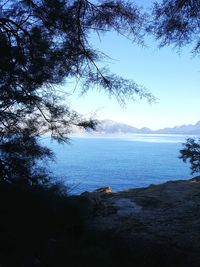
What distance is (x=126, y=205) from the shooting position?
23.0 ft

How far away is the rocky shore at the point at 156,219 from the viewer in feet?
16.0

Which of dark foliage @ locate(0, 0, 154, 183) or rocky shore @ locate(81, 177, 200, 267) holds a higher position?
dark foliage @ locate(0, 0, 154, 183)

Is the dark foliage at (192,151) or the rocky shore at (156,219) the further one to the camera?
the dark foliage at (192,151)

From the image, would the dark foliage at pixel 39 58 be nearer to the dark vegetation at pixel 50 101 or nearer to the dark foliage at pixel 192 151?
the dark vegetation at pixel 50 101

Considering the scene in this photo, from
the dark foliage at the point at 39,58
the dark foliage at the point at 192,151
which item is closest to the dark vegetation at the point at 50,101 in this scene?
the dark foliage at the point at 39,58

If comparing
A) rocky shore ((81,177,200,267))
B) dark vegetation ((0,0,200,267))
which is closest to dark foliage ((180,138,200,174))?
rocky shore ((81,177,200,267))

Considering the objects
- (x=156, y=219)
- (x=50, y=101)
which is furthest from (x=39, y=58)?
(x=156, y=219)

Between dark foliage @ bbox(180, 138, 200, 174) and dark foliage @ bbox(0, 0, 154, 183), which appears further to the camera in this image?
dark foliage @ bbox(180, 138, 200, 174)

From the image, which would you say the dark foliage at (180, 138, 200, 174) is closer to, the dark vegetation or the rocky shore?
the rocky shore

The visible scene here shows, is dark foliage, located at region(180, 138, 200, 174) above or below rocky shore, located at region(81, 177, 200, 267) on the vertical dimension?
above

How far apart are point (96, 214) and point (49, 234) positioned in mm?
2317

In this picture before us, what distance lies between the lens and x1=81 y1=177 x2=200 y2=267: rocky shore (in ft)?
16.0

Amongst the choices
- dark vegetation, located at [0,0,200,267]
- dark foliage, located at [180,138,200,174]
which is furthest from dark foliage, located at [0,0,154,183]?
dark foliage, located at [180,138,200,174]

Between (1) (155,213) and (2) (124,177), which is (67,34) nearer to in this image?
(1) (155,213)
